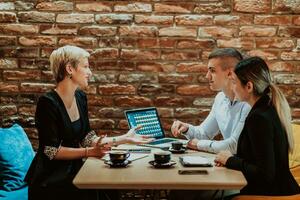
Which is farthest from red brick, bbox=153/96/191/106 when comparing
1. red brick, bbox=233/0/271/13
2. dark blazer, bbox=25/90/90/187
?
dark blazer, bbox=25/90/90/187

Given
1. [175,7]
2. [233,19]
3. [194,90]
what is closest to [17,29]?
[175,7]

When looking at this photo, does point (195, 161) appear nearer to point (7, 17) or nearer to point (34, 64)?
point (34, 64)

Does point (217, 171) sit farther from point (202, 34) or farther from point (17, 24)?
point (17, 24)

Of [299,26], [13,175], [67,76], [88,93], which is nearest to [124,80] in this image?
[88,93]

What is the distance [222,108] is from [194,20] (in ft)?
2.74

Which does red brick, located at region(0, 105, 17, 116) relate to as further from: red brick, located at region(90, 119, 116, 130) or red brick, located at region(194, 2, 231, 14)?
red brick, located at region(194, 2, 231, 14)

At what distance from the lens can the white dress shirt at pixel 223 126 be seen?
2902 millimetres

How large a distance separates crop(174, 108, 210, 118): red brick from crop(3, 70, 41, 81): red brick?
44.3 inches

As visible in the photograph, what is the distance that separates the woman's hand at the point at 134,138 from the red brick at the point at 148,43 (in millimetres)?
876

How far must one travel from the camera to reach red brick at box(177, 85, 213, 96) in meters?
3.81

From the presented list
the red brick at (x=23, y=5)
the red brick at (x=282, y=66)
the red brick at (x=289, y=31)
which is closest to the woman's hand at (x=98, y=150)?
the red brick at (x=23, y=5)

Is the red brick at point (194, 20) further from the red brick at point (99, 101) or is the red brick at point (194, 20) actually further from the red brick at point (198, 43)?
the red brick at point (99, 101)

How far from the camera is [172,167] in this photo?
8.17ft

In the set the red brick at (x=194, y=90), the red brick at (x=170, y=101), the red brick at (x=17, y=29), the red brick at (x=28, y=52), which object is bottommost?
the red brick at (x=170, y=101)
